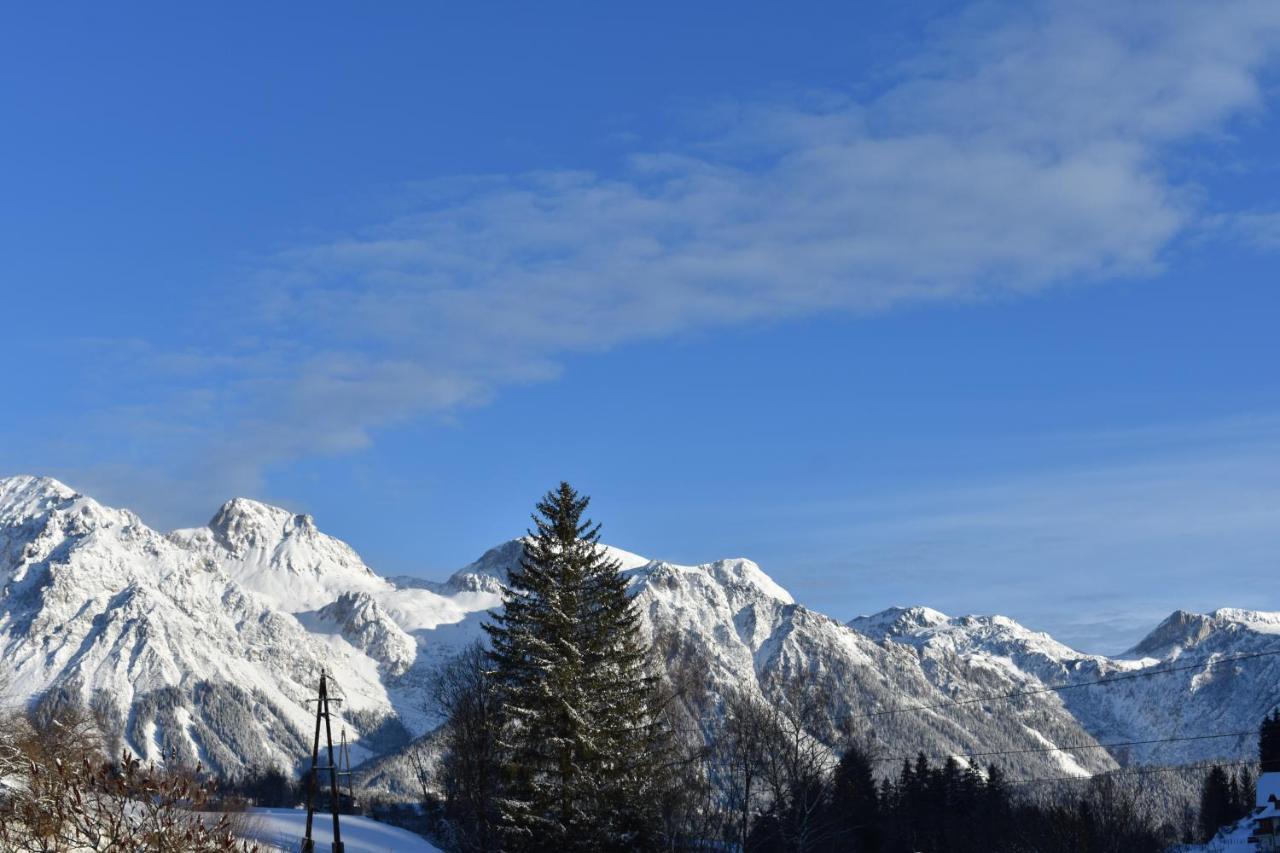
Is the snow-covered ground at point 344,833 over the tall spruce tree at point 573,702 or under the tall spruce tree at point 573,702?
under

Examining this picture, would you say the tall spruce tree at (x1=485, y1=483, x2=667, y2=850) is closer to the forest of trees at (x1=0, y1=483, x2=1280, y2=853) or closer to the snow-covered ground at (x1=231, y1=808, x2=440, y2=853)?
the forest of trees at (x1=0, y1=483, x2=1280, y2=853)

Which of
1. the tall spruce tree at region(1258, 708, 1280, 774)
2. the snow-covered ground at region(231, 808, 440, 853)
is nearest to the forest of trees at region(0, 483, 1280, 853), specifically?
the snow-covered ground at region(231, 808, 440, 853)

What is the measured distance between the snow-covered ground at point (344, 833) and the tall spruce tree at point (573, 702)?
9.63 meters

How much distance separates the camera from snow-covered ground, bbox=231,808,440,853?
173 feet

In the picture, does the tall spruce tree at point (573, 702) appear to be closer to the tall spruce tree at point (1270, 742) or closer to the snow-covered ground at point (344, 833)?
the snow-covered ground at point (344, 833)

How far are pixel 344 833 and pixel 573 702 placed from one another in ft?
69.6

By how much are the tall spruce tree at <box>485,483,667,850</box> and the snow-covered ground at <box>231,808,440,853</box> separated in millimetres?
9628

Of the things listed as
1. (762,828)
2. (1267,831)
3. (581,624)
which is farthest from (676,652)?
(1267,831)

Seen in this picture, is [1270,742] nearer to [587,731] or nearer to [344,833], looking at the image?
[344,833]

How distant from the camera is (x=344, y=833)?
205ft

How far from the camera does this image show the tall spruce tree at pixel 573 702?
45.9m

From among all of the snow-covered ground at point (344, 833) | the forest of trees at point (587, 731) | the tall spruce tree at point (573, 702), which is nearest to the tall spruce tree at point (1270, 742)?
the forest of trees at point (587, 731)

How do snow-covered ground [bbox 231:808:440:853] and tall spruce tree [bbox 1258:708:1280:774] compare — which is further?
tall spruce tree [bbox 1258:708:1280:774]

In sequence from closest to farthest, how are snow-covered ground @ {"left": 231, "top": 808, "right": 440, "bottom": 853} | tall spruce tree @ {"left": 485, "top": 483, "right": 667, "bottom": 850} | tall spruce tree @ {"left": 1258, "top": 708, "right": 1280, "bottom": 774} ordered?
tall spruce tree @ {"left": 485, "top": 483, "right": 667, "bottom": 850}
snow-covered ground @ {"left": 231, "top": 808, "right": 440, "bottom": 853}
tall spruce tree @ {"left": 1258, "top": 708, "right": 1280, "bottom": 774}
